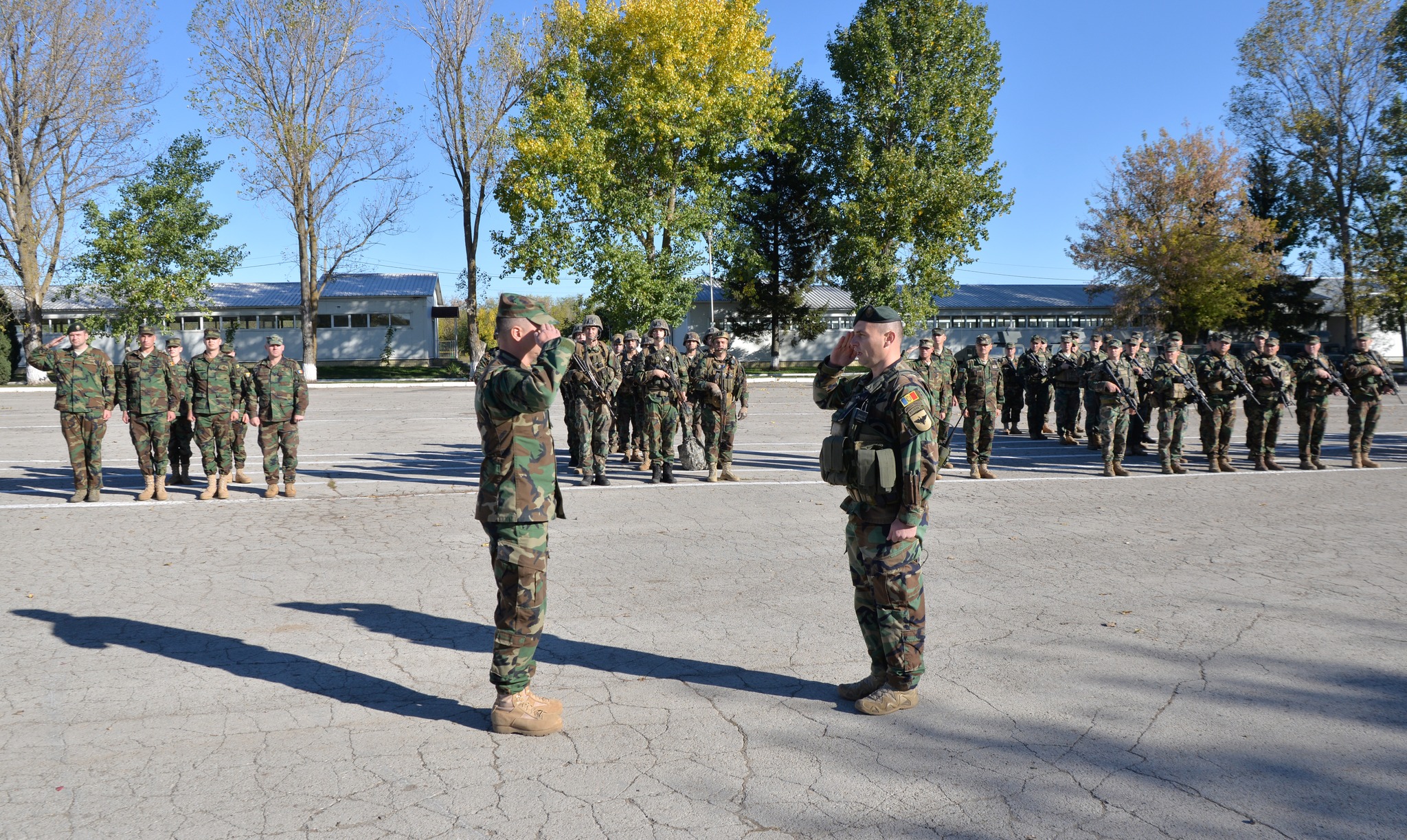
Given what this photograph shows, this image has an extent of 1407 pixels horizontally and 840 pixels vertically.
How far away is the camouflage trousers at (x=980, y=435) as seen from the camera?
12672 millimetres

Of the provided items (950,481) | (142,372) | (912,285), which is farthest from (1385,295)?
(142,372)

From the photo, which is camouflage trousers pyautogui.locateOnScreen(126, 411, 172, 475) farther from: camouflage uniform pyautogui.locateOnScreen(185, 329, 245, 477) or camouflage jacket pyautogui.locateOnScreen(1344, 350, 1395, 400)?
camouflage jacket pyautogui.locateOnScreen(1344, 350, 1395, 400)

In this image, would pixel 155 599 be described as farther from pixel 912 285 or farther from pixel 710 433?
pixel 912 285

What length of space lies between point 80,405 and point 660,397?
22.6 ft

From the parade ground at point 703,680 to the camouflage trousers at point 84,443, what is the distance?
38.8 inches

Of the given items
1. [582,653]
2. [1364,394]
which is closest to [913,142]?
[1364,394]

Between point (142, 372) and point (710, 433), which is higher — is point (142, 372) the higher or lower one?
the higher one

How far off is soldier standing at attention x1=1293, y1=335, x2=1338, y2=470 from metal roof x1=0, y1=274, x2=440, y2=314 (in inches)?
1621

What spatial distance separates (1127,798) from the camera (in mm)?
3590

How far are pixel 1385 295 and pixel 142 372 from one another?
37.9m

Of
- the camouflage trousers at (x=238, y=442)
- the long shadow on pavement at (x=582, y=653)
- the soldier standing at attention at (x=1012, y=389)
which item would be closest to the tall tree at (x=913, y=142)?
the soldier standing at attention at (x=1012, y=389)

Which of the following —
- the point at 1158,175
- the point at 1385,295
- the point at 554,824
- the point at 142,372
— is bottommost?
the point at 554,824

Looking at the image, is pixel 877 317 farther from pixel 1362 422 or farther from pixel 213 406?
pixel 1362 422

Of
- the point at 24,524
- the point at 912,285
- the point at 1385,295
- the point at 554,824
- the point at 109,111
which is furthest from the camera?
the point at 912,285
